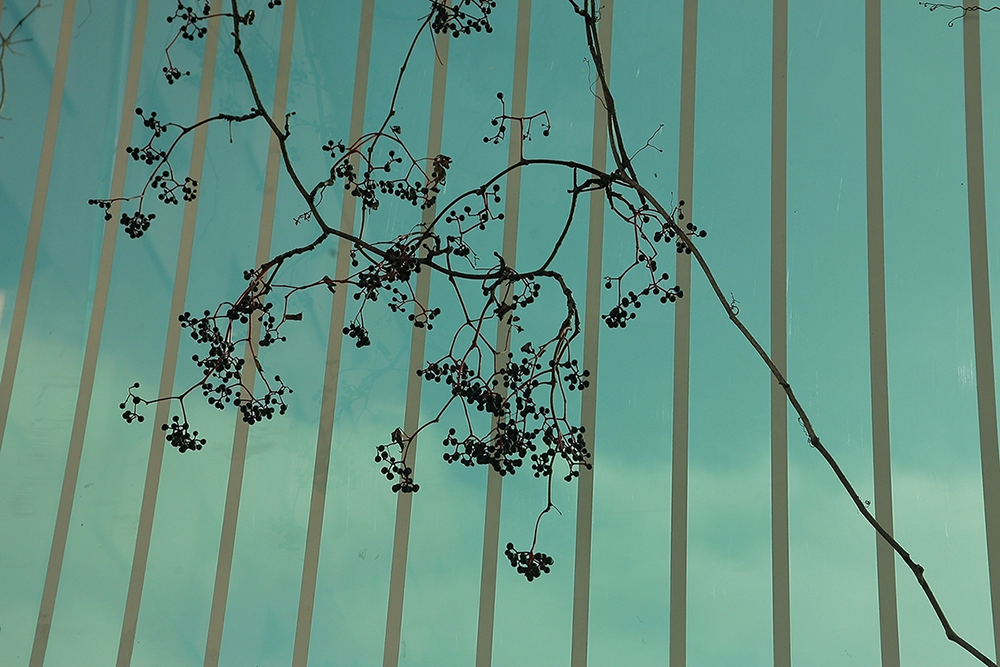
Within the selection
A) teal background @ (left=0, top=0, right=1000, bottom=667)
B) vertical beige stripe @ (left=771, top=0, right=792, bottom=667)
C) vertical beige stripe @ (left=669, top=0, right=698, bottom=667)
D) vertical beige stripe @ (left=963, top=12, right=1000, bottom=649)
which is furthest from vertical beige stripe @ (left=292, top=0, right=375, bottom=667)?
vertical beige stripe @ (left=963, top=12, right=1000, bottom=649)

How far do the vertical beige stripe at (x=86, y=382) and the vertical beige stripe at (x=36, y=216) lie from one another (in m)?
0.13

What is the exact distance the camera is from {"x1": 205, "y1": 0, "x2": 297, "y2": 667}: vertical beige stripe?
62.9 inches

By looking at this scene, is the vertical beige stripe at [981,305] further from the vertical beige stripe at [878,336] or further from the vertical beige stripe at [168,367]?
the vertical beige stripe at [168,367]

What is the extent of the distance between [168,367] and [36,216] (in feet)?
1.36

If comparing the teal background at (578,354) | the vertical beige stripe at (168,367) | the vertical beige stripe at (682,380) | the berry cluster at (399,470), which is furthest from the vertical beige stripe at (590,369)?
the vertical beige stripe at (168,367)

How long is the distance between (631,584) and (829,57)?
951 millimetres

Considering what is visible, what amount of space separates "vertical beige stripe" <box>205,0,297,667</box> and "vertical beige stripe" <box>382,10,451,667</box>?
10.6 inches

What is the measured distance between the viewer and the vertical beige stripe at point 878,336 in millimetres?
1429

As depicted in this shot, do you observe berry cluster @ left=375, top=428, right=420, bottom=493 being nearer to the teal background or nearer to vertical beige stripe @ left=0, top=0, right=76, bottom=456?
the teal background

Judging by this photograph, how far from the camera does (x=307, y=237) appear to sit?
5.80ft

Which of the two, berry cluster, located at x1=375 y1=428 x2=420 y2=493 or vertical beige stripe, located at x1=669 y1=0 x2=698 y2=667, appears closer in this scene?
berry cluster, located at x1=375 y1=428 x2=420 y2=493

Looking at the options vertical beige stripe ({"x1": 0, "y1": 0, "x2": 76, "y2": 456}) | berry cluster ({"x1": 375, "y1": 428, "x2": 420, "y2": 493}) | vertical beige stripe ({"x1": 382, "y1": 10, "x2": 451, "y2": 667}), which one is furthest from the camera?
vertical beige stripe ({"x1": 0, "y1": 0, "x2": 76, "y2": 456})

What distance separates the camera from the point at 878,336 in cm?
152

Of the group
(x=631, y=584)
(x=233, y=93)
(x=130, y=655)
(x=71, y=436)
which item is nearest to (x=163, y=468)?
(x=71, y=436)
